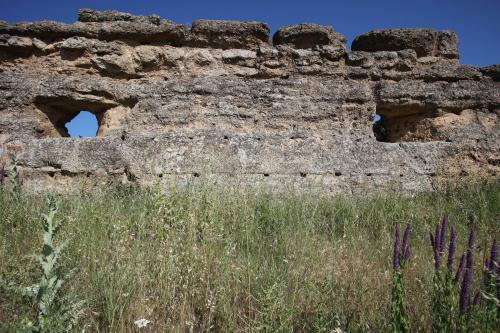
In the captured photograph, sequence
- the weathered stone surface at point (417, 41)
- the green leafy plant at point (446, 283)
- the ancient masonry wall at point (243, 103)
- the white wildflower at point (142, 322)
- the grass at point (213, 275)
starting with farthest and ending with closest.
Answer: the weathered stone surface at point (417, 41), the ancient masonry wall at point (243, 103), the grass at point (213, 275), the white wildflower at point (142, 322), the green leafy plant at point (446, 283)

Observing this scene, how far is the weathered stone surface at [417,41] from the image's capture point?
710 cm

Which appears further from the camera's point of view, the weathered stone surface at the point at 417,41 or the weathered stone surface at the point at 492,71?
the weathered stone surface at the point at 417,41

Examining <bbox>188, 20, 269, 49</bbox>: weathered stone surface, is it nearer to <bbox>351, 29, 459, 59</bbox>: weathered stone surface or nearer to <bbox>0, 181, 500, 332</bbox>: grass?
<bbox>351, 29, 459, 59</bbox>: weathered stone surface

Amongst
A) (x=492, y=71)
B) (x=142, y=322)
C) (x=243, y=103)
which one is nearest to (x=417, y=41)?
(x=492, y=71)

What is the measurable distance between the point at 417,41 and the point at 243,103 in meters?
3.93

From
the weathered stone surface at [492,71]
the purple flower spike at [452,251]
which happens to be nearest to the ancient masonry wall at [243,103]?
the weathered stone surface at [492,71]

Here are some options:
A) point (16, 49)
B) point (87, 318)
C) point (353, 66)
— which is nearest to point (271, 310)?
point (87, 318)

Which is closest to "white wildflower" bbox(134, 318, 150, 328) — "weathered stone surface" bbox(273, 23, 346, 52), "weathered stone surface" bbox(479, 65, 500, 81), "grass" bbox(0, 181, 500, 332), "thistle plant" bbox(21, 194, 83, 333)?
Answer: "grass" bbox(0, 181, 500, 332)

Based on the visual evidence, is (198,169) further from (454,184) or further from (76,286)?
(454,184)

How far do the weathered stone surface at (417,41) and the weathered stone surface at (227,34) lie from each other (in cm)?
230

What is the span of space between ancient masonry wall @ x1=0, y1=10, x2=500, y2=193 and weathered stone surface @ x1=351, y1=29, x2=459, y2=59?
0.02 m

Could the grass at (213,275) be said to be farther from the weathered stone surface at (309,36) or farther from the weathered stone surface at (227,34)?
the weathered stone surface at (309,36)

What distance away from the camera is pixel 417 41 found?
710 centimetres

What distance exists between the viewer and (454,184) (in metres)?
6.07
